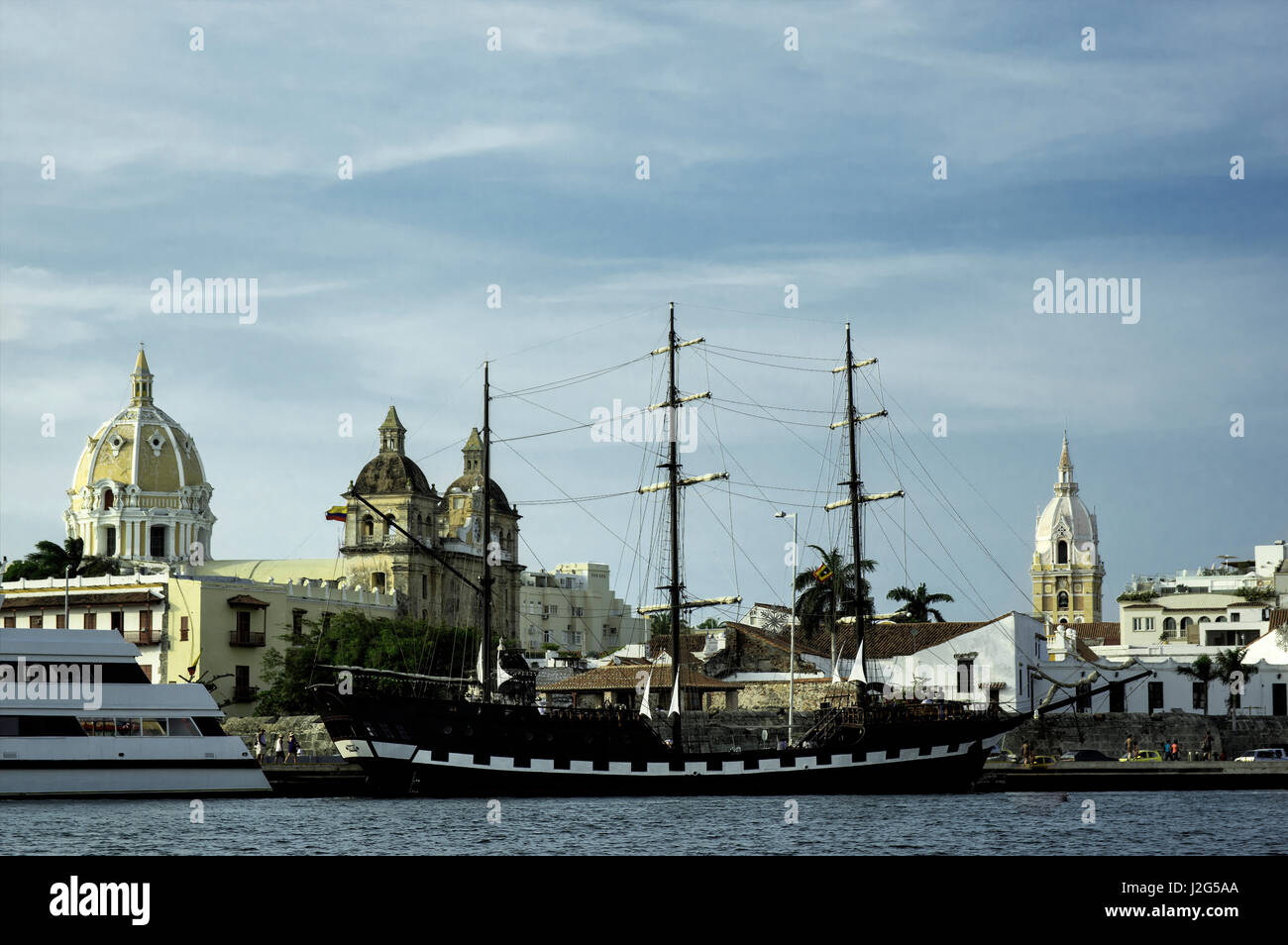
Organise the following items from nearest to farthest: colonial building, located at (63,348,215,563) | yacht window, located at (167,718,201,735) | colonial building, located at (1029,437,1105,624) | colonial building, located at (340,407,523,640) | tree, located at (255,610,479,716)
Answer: yacht window, located at (167,718,201,735) < tree, located at (255,610,479,716) < colonial building, located at (340,407,523,640) < colonial building, located at (63,348,215,563) < colonial building, located at (1029,437,1105,624)

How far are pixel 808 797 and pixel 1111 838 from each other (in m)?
17.4

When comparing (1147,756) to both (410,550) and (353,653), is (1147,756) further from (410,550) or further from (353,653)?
(410,550)

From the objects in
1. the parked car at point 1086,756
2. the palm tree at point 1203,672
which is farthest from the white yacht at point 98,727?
the palm tree at point 1203,672

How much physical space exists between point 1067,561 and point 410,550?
86819 mm

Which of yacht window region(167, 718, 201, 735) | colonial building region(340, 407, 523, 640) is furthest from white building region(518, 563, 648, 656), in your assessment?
yacht window region(167, 718, 201, 735)

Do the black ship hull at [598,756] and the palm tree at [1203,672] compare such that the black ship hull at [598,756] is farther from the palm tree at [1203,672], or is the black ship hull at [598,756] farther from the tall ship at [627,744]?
the palm tree at [1203,672]

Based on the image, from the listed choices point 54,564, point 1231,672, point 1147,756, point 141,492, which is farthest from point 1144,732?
point 141,492

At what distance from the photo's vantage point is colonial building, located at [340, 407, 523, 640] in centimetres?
11838

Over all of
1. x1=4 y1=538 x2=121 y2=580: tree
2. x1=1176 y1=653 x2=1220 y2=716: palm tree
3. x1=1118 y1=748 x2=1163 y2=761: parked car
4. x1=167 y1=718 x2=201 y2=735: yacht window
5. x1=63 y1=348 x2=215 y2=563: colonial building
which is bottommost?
x1=1118 y1=748 x2=1163 y2=761: parked car

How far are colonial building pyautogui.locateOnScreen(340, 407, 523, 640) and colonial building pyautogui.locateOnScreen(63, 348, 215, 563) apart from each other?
1426cm

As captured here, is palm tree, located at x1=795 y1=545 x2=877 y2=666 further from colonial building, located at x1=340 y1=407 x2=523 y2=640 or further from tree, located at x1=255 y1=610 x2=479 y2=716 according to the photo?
colonial building, located at x1=340 y1=407 x2=523 y2=640

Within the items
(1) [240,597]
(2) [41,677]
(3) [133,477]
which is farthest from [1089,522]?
(2) [41,677]
